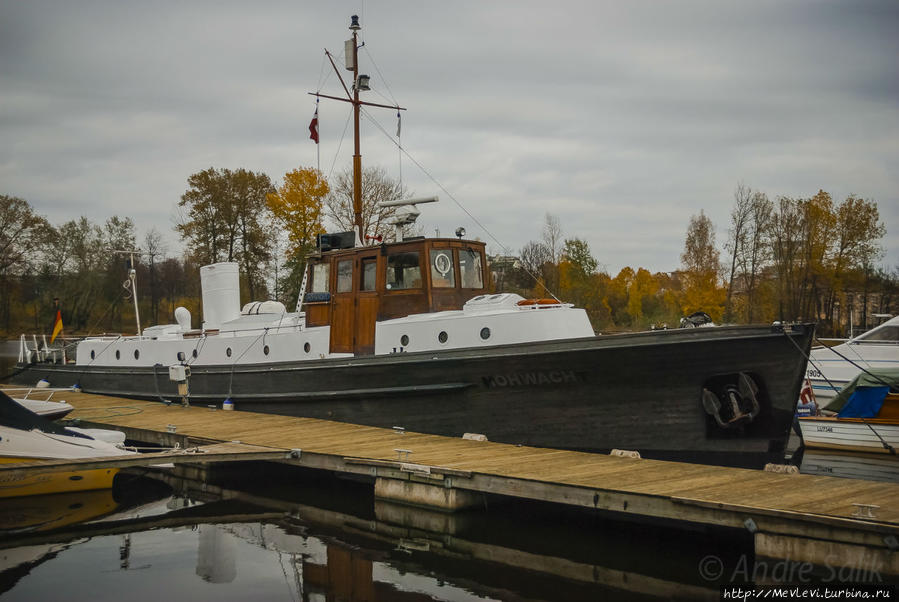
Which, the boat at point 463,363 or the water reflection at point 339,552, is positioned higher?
the boat at point 463,363

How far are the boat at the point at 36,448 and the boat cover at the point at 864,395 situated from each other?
12.8 m

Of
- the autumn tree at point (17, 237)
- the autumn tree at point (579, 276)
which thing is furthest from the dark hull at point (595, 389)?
the autumn tree at point (17, 237)

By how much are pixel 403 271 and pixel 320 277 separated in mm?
1924

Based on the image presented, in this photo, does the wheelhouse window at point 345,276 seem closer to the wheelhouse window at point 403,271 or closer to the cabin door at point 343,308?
the cabin door at point 343,308

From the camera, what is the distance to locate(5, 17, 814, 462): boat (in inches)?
362

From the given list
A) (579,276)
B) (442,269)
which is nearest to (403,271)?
(442,269)

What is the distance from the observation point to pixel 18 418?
909cm

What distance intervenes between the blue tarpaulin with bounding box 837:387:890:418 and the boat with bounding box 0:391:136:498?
12776 mm

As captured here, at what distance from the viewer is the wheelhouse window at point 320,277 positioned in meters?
13.0

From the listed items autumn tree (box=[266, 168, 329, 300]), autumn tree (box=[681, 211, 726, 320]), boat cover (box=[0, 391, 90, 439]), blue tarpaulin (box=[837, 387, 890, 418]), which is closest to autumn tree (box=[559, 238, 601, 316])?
autumn tree (box=[681, 211, 726, 320])

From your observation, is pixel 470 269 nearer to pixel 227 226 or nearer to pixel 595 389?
pixel 595 389

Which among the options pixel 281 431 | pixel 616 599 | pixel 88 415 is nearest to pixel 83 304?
pixel 88 415

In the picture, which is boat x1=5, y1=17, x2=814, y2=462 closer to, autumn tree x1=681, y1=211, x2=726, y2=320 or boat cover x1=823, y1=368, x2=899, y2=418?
boat cover x1=823, y1=368, x2=899, y2=418

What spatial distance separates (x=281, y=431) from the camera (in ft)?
37.1
